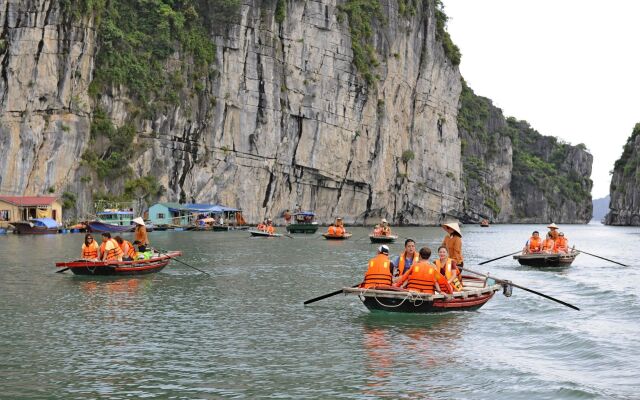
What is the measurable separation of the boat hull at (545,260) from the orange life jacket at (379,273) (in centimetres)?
1778

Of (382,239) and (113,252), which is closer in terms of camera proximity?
(113,252)

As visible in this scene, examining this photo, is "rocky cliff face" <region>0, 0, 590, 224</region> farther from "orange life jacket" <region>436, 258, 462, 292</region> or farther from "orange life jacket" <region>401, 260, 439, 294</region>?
"orange life jacket" <region>401, 260, 439, 294</region>

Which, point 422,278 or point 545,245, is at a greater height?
point 545,245

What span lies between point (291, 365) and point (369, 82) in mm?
93394

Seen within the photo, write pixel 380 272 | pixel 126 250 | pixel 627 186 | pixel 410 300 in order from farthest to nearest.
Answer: pixel 627 186, pixel 126 250, pixel 380 272, pixel 410 300

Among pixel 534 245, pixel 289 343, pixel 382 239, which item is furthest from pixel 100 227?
pixel 289 343

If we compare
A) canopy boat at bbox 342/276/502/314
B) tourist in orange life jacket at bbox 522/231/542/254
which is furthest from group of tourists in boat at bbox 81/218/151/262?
tourist in orange life jacket at bbox 522/231/542/254

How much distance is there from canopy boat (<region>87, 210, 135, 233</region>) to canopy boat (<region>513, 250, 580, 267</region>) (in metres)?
42.6

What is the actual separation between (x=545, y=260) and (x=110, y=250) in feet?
66.2

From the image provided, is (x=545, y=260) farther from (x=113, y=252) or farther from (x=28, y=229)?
(x=28, y=229)

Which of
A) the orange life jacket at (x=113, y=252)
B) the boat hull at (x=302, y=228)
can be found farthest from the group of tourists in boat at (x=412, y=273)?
the boat hull at (x=302, y=228)

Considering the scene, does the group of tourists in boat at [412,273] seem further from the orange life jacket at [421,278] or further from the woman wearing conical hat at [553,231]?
the woman wearing conical hat at [553,231]

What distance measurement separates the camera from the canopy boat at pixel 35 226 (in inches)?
2563

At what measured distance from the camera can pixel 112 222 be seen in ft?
234
